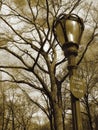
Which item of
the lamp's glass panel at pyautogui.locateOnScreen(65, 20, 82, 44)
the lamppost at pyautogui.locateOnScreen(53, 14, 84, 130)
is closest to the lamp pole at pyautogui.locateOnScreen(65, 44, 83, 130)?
the lamppost at pyautogui.locateOnScreen(53, 14, 84, 130)

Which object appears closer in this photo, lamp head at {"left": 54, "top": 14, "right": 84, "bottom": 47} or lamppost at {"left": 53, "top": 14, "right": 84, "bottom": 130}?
lamppost at {"left": 53, "top": 14, "right": 84, "bottom": 130}

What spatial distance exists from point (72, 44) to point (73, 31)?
197 mm

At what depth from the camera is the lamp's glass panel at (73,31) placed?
14.7ft

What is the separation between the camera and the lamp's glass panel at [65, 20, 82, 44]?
4480mm

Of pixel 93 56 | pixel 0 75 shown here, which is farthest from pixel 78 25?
pixel 0 75

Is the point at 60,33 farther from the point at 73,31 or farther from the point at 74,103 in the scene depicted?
the point at 74,103

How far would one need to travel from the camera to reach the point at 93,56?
963 inches

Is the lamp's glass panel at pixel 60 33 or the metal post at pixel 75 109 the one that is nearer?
the metal post at pixel 75 109

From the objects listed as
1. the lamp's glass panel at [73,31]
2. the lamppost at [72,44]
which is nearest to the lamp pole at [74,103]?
the lamppost at [72,44]

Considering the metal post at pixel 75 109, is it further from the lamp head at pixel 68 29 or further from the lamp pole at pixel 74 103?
the lamp head at pixel 68 29

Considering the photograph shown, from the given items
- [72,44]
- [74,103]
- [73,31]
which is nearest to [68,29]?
[73,31]

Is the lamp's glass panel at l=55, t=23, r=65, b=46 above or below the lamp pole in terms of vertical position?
above

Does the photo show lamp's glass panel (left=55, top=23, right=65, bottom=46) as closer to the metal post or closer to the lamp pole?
the lamp pole

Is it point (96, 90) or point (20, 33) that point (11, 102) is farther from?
point (20, 33)
